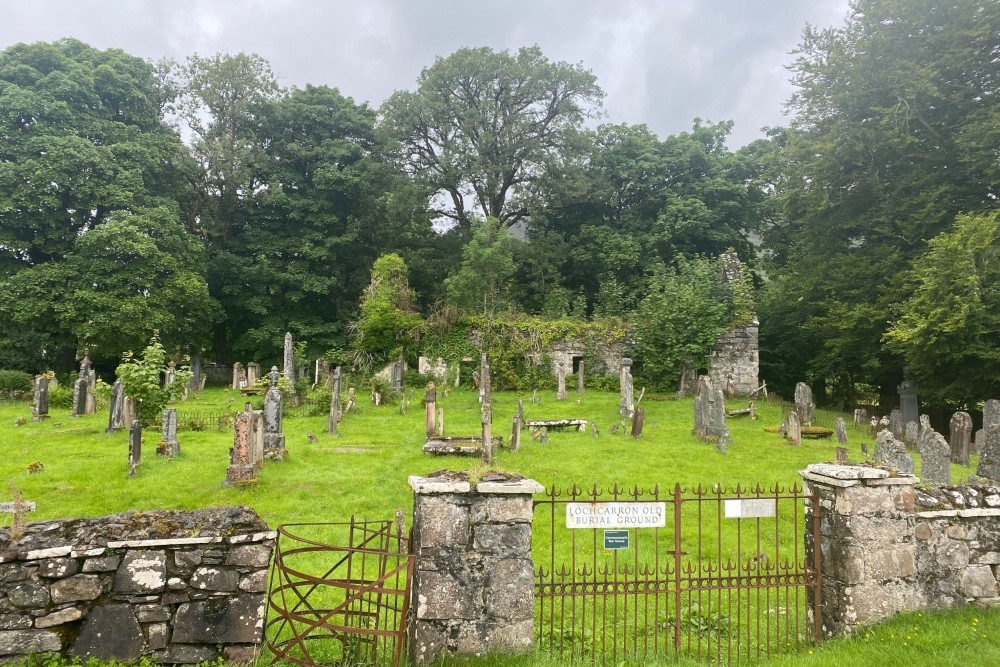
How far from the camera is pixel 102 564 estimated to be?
13.7 feet

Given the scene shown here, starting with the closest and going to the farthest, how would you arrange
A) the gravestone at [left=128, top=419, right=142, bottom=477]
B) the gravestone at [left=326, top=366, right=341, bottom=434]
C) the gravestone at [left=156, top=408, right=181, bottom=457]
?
the gravestone at [left=128, top=419, right=142, bottom=477] < the gravestone at [left=156, top=408, right=181, bottom=457] < the gravestone at [left=326, top=366, right=341, bottom=434]

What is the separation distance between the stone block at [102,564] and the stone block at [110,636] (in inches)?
10.8

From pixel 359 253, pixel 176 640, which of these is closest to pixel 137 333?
pixel 359 253

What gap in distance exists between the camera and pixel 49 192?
25.0 metres

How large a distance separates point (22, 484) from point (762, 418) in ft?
61.3

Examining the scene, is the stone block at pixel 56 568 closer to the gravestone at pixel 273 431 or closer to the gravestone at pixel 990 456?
the gravestone at pixel 273 431

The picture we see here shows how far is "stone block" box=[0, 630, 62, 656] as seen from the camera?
404cm

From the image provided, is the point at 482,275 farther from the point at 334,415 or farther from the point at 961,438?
the point at 961,438

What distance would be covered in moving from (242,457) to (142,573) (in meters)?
6.85

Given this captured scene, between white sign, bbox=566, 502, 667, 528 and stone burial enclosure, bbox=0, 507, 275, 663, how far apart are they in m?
2.42

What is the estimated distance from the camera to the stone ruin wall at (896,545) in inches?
205

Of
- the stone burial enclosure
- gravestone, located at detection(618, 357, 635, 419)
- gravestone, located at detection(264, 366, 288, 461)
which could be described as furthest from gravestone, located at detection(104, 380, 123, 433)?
gravestone, located at detection(618, 357, 635, 419)

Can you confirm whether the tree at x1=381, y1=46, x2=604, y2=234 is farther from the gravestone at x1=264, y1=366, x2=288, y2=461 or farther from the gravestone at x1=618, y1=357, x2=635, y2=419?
the gravestone at x1=264, y1=366, x2=288, y2=461

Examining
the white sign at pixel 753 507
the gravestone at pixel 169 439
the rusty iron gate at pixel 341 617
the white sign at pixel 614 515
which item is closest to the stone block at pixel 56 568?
the rusty iron gate at pixel 341 617
